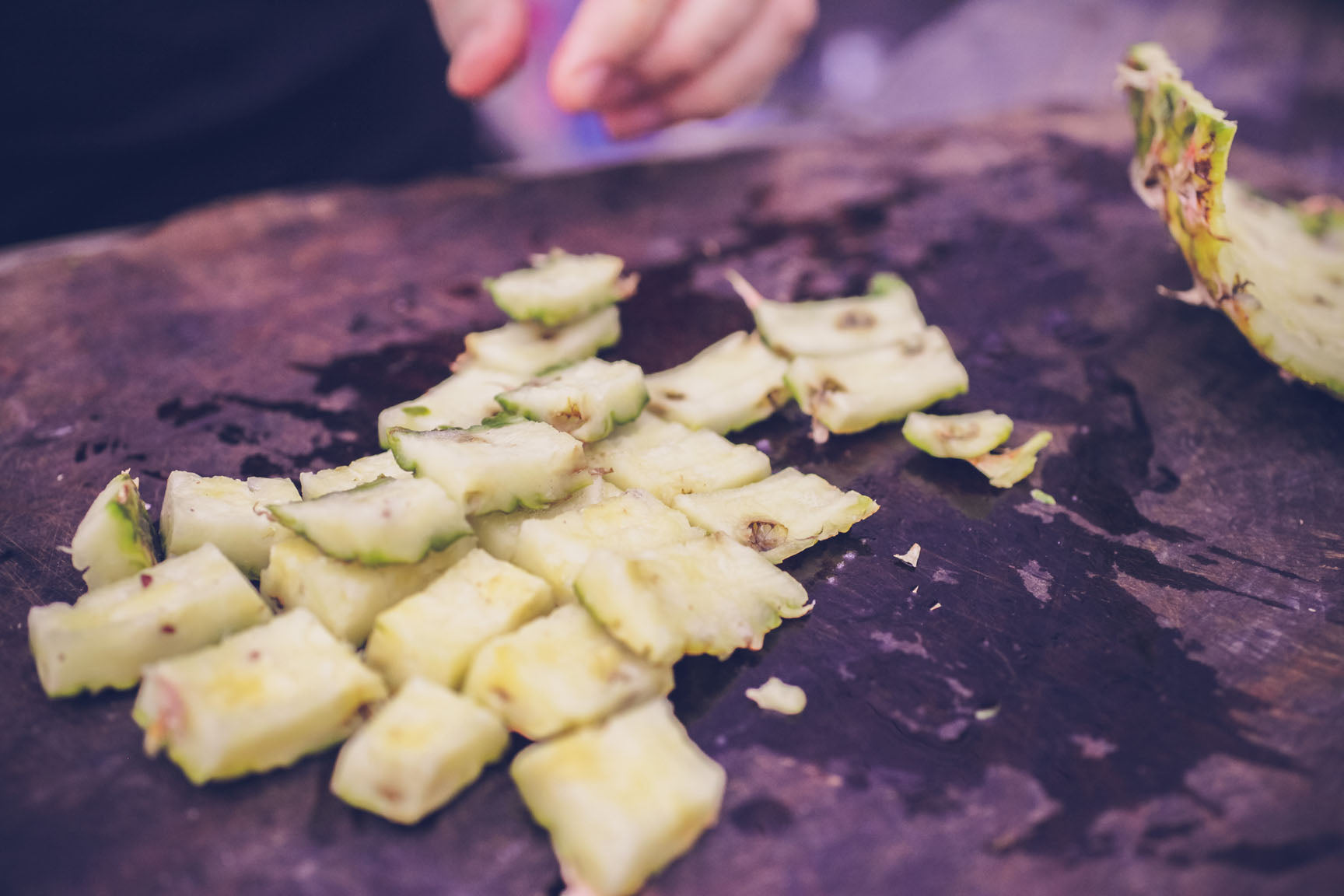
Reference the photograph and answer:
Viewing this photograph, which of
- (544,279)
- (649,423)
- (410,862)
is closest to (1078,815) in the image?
(410,862)

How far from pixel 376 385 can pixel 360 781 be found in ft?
5.21

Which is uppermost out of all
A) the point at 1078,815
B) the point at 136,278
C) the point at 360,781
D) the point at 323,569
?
the point at 136,278

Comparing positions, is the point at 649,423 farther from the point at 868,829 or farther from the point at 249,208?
the point at 249,208

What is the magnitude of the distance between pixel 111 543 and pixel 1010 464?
233 centimetres

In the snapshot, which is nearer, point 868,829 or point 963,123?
point 868,829

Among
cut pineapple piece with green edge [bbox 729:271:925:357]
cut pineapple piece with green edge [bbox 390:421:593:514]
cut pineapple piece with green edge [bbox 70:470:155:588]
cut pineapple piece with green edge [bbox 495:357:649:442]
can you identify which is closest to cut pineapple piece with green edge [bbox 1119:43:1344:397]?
cut pineapple piece with green edge [bbox 729:271:925:357]

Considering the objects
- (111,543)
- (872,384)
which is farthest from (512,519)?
(872,384)

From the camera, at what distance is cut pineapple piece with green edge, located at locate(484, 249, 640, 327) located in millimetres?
3031

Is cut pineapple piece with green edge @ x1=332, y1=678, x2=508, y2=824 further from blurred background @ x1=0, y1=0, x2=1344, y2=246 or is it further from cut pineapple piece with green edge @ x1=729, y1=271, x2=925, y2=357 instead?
blurred background @ x1=0, y1=0, x2=1344, y2=246

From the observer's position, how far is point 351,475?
2.43m

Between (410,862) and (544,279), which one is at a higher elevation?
(544,279)

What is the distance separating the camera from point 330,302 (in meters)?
3.48

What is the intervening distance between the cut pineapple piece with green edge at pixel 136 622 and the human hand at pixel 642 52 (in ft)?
7.36

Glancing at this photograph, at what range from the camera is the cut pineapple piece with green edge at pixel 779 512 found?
93.5 inches
